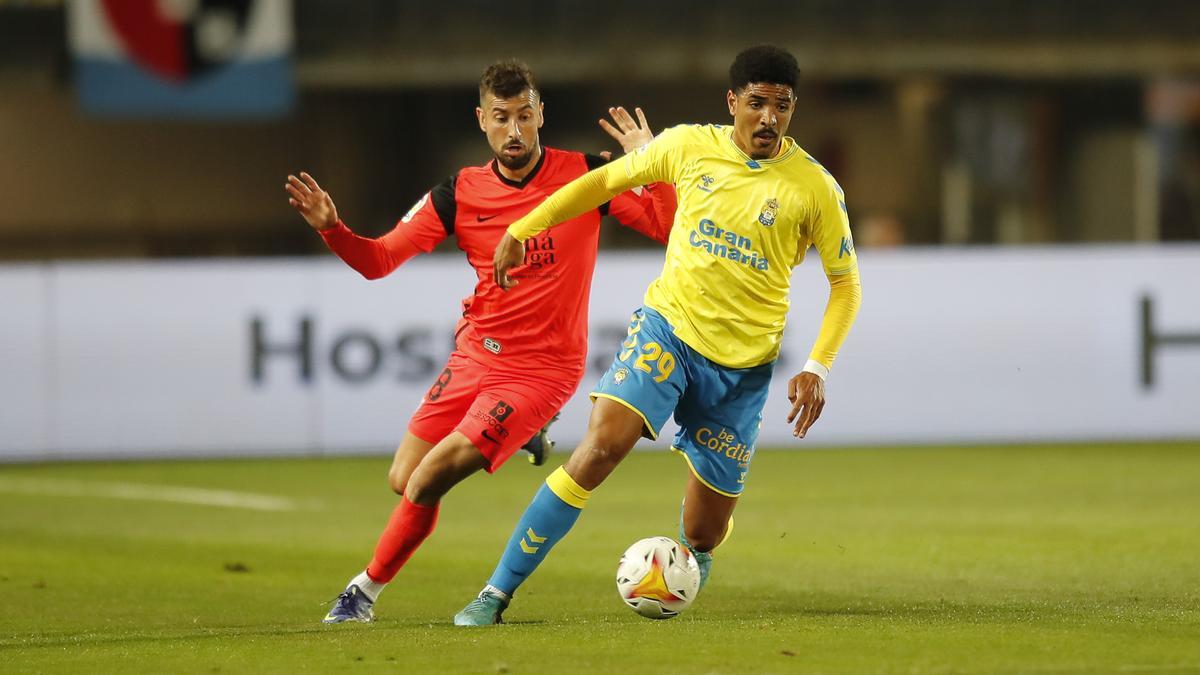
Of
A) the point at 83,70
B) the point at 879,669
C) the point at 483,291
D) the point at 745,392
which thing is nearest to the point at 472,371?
the point at 483,291

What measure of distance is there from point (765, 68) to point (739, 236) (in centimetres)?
61

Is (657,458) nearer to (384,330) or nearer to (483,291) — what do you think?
(384,330)

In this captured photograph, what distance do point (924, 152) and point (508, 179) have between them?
17.1 meters

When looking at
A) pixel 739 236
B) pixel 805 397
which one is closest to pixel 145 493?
pixel 739 236

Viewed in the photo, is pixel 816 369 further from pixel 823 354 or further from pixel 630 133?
pixel 630 133

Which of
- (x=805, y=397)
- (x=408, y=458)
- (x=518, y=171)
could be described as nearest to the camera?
(x=805, y=397)

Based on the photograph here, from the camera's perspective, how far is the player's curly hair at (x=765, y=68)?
6.78 metres

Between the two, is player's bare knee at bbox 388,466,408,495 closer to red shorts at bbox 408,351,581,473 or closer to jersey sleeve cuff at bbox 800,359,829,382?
red shorts at bbox 408,351,581,473

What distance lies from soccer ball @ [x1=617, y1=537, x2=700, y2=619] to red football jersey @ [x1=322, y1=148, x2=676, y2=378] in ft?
3.56

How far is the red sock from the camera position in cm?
736

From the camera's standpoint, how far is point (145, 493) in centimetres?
1320

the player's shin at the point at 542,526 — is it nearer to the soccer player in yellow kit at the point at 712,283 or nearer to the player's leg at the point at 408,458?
the soccer player in yellow kit at the point at 712,283

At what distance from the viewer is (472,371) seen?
759cm

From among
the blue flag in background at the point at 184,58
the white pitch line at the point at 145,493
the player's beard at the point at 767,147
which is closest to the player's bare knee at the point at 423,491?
the player's beard at the point at 767,147
